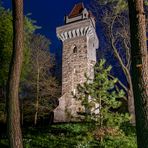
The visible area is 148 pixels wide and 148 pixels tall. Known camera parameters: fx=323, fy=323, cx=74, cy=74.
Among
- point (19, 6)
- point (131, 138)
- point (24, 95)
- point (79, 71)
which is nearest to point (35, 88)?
point (24, 95)

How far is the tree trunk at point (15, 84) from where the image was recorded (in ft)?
32.6

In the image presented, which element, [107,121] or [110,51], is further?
[110,51]

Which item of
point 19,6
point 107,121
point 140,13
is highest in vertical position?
point 19,6

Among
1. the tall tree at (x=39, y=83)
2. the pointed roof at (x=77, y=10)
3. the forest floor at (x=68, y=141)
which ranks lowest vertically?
the forest floor at (x=68, y=141)

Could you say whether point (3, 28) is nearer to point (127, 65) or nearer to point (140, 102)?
point (127, 65)

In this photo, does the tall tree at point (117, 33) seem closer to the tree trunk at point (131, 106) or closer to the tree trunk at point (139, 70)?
the tree trunk at point (131, 106)

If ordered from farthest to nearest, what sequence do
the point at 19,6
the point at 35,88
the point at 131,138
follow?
the point at 35,88, the point at 131,138, the point at 19,6

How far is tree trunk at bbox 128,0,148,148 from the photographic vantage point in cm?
651

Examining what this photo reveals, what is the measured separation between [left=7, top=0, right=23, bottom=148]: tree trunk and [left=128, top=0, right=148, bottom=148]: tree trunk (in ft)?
15.1

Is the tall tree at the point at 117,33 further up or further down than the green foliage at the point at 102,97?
further up

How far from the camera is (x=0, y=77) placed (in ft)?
74.5

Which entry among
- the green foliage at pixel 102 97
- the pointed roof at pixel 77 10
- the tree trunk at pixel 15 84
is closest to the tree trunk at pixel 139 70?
the tree trunk at pixel 15 84

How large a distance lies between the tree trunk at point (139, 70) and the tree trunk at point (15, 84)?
4588 mm

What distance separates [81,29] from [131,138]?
20.2m
